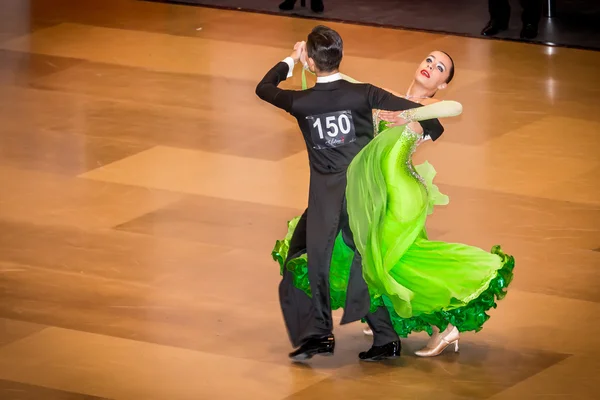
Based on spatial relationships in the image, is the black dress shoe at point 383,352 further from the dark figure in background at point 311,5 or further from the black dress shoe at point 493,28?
the dark figure in background at point 311,5

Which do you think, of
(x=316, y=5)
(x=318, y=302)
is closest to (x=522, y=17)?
(x=316, y=5)

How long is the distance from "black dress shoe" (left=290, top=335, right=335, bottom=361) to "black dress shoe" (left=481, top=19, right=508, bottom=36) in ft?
24.1

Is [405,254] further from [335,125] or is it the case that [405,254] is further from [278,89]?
[278,89]

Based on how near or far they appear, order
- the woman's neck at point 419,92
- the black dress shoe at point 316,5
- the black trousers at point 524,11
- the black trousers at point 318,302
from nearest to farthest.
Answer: the black trousers at point 318,302 → the woman's neck at point 419,92 → the black trousers at point 524,11 → the black dress shoe at point 316,5

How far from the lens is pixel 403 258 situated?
6.91 meters

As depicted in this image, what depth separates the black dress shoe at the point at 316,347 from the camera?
6.99 meters

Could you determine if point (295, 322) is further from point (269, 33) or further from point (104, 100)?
point (269, 33)

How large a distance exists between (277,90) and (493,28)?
24.0ft

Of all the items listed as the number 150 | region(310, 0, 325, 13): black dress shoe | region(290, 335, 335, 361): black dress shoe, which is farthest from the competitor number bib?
region(310, 0, 325, 13): black dress shoe

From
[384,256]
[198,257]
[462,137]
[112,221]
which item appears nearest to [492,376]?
[384,256]

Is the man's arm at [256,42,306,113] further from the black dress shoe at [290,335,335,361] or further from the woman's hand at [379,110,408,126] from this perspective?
the black dress shoe at [290,335,335,361]

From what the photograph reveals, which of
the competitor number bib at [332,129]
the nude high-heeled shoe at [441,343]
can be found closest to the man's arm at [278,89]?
the competitor number bib at [332,129]

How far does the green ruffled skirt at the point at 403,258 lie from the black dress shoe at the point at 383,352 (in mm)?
160

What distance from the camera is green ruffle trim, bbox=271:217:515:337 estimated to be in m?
6.88
